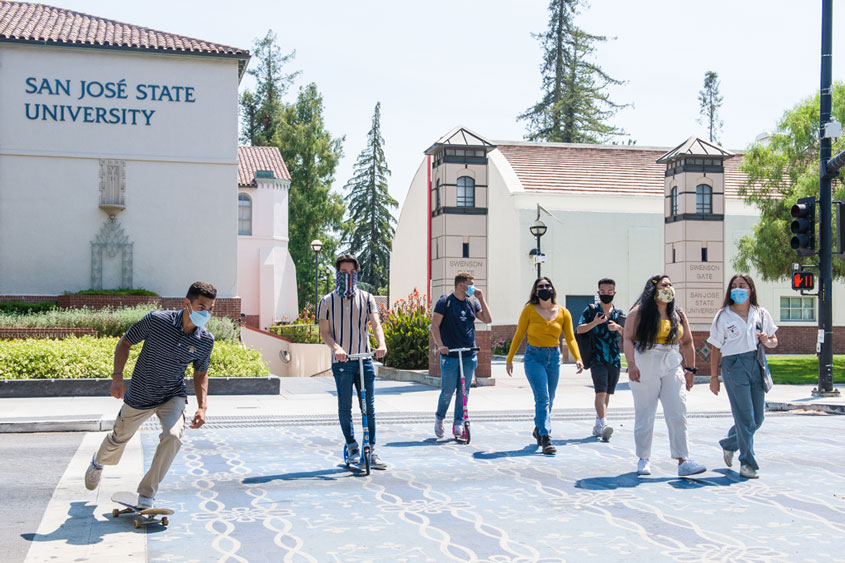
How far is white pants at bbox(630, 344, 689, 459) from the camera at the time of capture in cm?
852

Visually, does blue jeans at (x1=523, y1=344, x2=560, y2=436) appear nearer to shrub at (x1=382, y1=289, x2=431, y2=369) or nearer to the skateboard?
the skateboard

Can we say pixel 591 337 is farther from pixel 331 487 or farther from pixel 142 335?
pixel 142 335

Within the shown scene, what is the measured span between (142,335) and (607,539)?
3.54 metres

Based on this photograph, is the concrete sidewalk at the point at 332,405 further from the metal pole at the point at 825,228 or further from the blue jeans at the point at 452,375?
the blue jeans at the point at 452,375

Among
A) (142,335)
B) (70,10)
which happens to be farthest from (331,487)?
(70,10)

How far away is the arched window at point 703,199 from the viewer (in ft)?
74.9

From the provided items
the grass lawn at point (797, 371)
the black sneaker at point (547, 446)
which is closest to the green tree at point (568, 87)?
the grass lawn at point (797, 371)

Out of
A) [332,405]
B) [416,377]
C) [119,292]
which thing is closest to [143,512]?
[332,405]

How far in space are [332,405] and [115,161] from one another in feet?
47.3

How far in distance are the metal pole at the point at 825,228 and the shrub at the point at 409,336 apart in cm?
850

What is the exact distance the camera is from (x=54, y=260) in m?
25.9

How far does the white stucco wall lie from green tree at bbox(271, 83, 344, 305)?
26664 mm

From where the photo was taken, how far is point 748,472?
8.35 metres

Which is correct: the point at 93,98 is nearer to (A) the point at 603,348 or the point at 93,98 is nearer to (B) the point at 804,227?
(B) the point at 804,227
